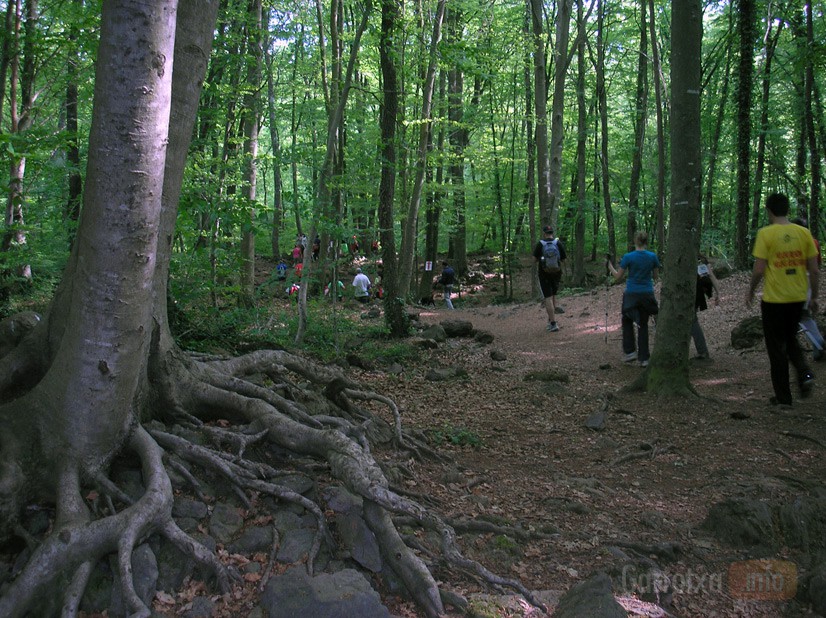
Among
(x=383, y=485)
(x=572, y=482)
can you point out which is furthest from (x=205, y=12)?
(x=572, y=482)

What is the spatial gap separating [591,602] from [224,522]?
2110mm

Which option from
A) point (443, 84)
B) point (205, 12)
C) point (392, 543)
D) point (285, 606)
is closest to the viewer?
point (285, 606)

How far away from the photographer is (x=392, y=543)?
10.7ft

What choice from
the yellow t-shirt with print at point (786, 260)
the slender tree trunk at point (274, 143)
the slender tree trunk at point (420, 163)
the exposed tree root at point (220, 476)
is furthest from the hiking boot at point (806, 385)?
the slender tree trunk at point (420, 163)

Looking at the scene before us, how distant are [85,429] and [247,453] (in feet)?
3.66

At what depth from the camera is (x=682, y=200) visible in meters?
6.82

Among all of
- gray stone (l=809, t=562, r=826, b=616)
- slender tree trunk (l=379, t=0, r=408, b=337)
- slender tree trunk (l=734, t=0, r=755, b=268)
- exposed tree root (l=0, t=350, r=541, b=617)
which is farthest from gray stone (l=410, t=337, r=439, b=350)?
slender tree trunk (l=734, t=0, r=755, b=268)

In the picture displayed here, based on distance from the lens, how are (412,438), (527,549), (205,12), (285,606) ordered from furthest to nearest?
1. (412,438)
2. (205,12)
3. (527,549)
4. (285,606)

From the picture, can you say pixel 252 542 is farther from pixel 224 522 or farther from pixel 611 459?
pixel 611 459

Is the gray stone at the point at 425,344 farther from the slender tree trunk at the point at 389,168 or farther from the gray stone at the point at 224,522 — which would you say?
the gray stone at the point at 224,522

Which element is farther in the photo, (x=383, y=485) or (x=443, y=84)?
(x=443, y=84)

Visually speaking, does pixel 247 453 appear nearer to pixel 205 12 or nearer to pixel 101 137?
pixel 101 137

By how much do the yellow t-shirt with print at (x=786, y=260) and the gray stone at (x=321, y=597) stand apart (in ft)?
17.5

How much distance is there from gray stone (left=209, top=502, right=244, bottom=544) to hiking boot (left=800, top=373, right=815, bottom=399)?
6.00 meters
